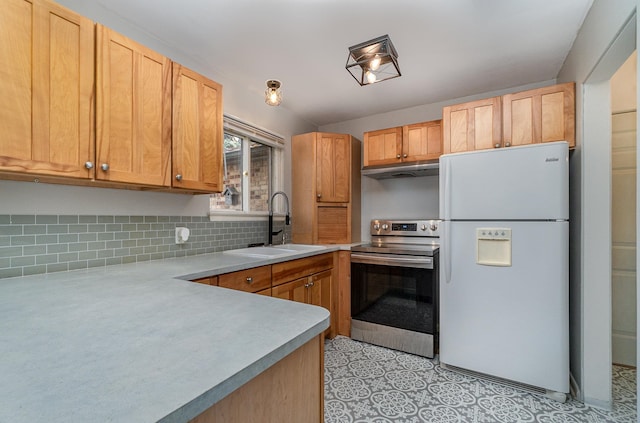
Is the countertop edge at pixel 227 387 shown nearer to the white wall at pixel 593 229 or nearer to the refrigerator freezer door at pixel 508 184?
the refrigerator freezer door at pixel 508 184

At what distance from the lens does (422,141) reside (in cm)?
278

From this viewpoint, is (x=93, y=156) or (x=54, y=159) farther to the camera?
(x=93, y=156)

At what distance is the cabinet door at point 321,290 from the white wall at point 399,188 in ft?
3.16

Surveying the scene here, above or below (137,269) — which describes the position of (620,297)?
below

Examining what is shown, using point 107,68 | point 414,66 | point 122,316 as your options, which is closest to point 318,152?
point 414,66

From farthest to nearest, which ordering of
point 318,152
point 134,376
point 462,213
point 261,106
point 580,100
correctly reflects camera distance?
1. point 318,152
2. point 261,106
3. point 462,213
4. point 580,100
5. point 134,376

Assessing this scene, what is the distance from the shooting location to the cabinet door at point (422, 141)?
2709 mm

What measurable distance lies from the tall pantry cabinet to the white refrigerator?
112 centimetres

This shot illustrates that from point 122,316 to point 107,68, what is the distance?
124 cm

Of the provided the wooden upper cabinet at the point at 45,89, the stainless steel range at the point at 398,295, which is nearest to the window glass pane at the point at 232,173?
the stainless steel range at the point at 398,295

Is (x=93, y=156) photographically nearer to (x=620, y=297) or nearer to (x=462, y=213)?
(x=462, y=213)

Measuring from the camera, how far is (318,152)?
10.0 ft

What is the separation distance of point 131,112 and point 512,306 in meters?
2.55

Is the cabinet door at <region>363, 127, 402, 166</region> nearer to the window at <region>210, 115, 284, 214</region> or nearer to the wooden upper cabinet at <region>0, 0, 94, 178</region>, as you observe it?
the window at <region>210, 115, 284, 214</region>
